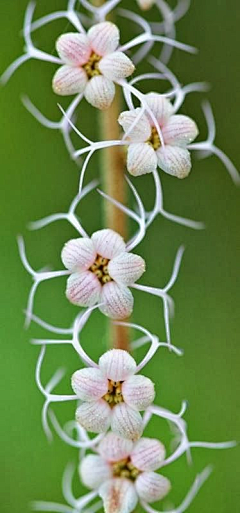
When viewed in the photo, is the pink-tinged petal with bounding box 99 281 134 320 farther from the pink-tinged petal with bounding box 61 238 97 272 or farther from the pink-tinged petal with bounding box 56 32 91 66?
the pink-tinged petal with bounding box 56 32 91 66

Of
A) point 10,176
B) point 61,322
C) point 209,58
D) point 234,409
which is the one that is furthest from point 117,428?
point 209,58

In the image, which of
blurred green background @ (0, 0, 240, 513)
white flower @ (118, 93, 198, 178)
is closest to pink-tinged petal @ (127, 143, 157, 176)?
white flower @ (118, 93, 198, 178)

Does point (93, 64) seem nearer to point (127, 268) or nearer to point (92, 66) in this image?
point (92, 66)

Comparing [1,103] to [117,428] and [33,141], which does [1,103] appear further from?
[117,428]

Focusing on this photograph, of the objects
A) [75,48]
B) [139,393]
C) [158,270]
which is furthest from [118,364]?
[158,270]

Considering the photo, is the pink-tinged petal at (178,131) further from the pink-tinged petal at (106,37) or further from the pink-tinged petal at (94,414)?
the pink-tinged petal at (94,414)

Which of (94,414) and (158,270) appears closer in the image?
(94,414)

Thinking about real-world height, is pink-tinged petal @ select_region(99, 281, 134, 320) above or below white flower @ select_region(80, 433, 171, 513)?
above
